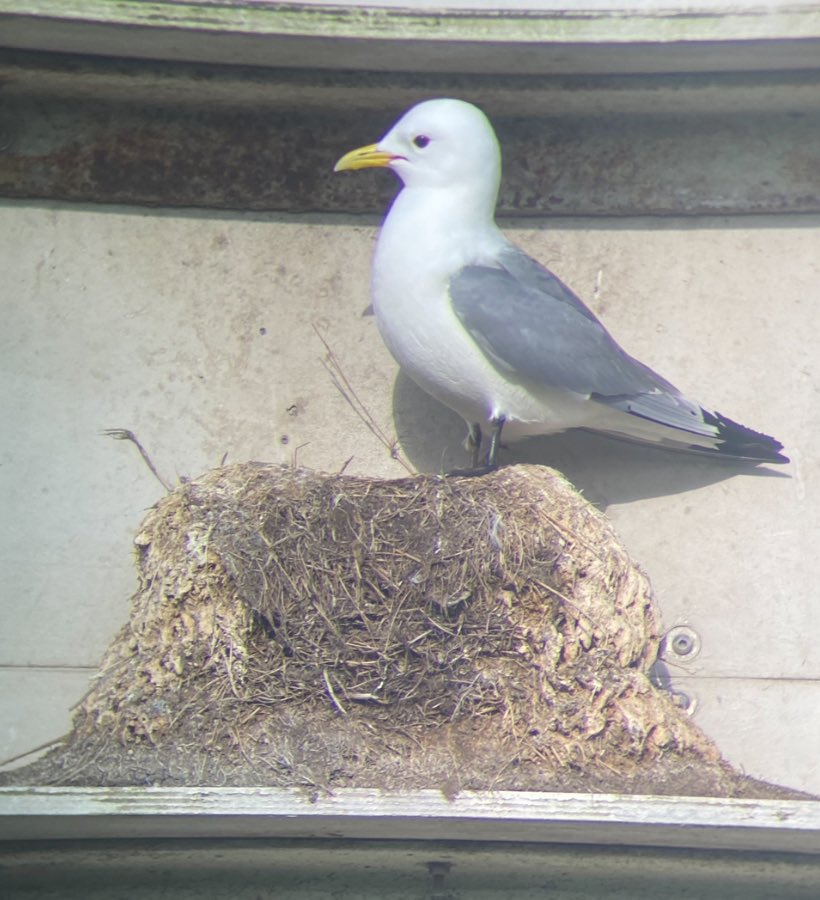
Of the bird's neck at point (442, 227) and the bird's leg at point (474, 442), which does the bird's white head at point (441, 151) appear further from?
the bird's leg at point (474, 442)

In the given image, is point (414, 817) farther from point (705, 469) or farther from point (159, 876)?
point (705, 469)

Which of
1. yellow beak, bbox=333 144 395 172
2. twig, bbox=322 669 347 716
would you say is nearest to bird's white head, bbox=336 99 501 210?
yellow beak, bbox=333 144 395 172

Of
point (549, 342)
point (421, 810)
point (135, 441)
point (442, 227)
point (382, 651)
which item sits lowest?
point (421, 810)

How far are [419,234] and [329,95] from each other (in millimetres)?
436

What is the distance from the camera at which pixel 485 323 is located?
153 inches

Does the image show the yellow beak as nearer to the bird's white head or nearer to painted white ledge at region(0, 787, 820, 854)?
the bird's white head

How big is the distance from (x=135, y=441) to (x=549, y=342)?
1.02m

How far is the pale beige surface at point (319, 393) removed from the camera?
4043 mm

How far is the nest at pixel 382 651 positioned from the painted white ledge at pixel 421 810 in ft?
0.34

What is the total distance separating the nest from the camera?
3.39 meters

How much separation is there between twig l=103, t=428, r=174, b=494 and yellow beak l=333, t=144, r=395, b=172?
80 centimetres

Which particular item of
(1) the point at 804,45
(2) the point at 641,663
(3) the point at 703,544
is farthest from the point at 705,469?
(1) the point at 804,45

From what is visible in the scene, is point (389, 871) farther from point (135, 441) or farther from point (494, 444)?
point (135, 441)

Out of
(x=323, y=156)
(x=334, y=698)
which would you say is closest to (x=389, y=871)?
(x=334, y=698)
